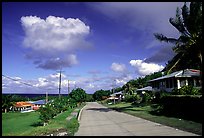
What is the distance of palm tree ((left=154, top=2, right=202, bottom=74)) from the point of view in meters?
23.2

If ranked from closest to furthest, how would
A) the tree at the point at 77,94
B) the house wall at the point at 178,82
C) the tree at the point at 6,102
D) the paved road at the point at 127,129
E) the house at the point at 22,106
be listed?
the paved road at the point at 127,129, the house wall at the point at 178,82, the tree at the point at 6,102, the house at the point at 22,106, the tree at the point at 77,94

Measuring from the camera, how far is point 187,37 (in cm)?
2444

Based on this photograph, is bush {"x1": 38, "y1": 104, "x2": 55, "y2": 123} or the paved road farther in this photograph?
bush {"x1": 38, "y1": 104, "x2": 55, "y2": 123}

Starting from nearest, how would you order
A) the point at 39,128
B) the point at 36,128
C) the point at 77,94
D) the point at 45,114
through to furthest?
the point at 39,128 < the point at 36,128 < the point at 45,114 < the point at 77,94

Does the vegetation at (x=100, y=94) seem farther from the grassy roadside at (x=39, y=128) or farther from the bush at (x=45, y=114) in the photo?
the bush at (x=45, y=114)

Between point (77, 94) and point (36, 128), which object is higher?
point (77, 94)

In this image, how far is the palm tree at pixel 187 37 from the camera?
913 inches

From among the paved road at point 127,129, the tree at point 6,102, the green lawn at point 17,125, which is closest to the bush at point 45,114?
the green lawn at point 17,125

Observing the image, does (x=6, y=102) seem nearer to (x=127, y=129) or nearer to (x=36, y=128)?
(x=36, y=128)

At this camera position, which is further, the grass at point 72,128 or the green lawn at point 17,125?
the green lawn at point 17,125

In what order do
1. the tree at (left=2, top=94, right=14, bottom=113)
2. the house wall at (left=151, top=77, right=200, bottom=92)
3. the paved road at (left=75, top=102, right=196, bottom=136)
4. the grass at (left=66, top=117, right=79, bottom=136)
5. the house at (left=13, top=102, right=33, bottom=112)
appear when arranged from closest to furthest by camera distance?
the paved road at (left=75, top=102, right=196, bottom=136), the grass at (left=66, top=117, right=79, bottom=136), the house wall at (left=151, top=77, right=200, bottom=92), the tree at (left=2, top=94, right=14, bottom=113), the house at (left=13, top=102, right=33, bottom=112)

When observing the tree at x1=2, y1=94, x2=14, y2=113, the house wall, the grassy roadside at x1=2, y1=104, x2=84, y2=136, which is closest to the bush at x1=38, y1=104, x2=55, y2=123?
the grassy roadside at x1=2, y1=104, x2=84, y2=136

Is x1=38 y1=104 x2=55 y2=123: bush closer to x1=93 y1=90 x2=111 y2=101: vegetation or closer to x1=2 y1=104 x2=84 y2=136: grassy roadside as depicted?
x1=2 y1=104 x2=84 y2=136: grassy roadside

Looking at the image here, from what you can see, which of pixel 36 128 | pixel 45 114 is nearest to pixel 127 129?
pixel 36 128
